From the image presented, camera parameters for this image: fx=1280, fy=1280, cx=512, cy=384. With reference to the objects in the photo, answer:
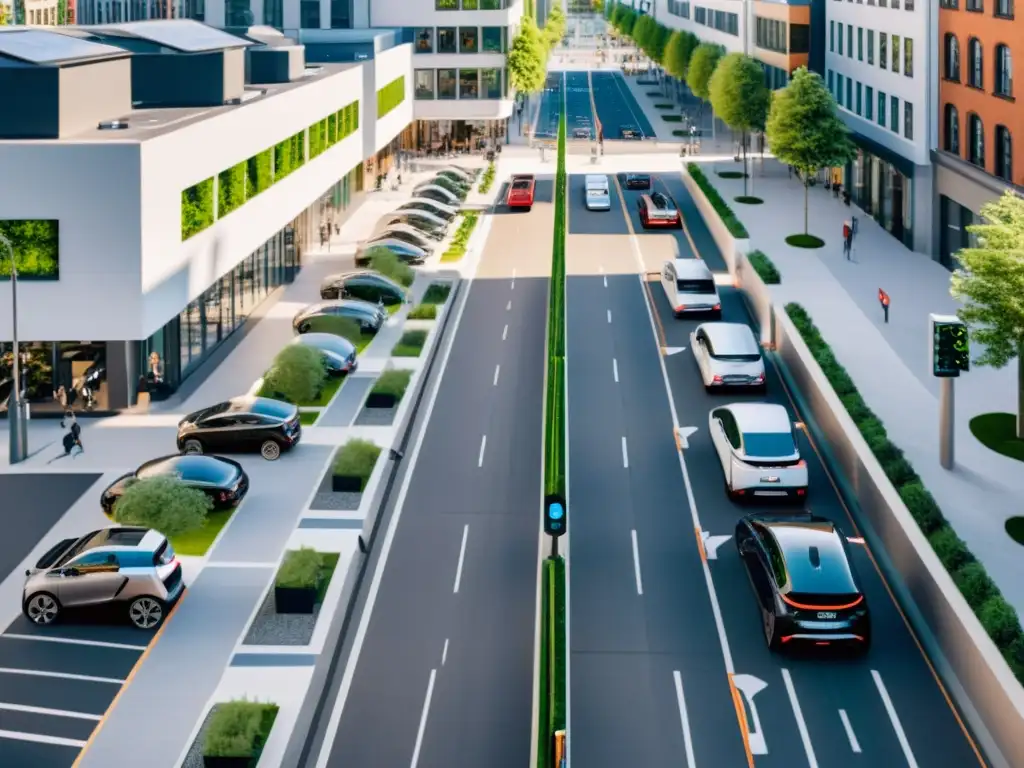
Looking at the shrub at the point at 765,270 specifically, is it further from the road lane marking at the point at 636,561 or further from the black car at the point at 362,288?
the road lane marking at the point at 636,561

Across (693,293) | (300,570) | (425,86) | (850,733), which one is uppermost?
(425,86)

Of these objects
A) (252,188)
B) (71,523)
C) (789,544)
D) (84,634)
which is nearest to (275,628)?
(84,634)

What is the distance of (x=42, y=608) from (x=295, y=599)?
4523mm

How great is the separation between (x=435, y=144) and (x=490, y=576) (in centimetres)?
7590

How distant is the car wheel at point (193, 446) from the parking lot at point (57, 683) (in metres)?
9.07

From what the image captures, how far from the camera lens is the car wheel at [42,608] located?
904 inches

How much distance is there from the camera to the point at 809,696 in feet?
67.3

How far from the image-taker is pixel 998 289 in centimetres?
2886

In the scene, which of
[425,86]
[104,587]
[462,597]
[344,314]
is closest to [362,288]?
[344,314]

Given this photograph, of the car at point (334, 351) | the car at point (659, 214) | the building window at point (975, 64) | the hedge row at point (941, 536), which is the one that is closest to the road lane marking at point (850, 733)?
the hedge row at point (941, 536)

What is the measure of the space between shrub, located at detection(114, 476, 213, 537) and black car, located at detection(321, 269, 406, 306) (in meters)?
Answer: 22.8

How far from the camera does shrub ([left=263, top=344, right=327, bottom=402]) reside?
36.3 metres

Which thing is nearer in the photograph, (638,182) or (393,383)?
(393,383)

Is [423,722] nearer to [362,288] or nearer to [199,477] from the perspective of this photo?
[199,477]
